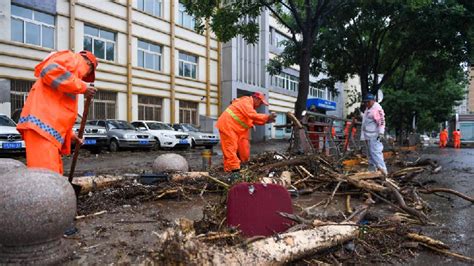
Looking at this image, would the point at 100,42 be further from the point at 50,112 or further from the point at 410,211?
the point at 410,211

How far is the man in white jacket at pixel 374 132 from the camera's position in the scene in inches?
337

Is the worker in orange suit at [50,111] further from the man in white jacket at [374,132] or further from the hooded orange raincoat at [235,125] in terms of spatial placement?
the man in white jacket at [374,132]

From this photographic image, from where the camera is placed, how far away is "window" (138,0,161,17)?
85.2ft

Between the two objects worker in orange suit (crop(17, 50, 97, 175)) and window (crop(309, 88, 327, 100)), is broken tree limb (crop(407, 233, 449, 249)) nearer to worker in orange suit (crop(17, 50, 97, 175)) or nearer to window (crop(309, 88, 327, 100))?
worker in orange suit (crop(17, 50, 97, 175))

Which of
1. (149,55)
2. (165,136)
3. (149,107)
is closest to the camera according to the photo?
(165,136)

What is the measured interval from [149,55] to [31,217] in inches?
960

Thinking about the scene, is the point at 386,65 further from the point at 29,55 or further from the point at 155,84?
the point at 29,55

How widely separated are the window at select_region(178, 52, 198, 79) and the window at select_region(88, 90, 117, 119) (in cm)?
618

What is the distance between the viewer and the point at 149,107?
2623 cm

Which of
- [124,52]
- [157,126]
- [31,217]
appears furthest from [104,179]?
[124,52]

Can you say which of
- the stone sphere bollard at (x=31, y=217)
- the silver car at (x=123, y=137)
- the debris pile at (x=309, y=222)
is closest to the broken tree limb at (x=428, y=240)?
the debris pile at (x=309, y=222)

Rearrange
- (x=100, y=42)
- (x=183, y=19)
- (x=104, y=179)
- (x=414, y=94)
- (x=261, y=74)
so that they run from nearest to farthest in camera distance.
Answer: (x=104, y=179) → (x=100, y=42) → (x=414, y=94) → (x=183, y=19) → (x=261, y=74)

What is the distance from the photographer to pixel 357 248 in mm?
3682

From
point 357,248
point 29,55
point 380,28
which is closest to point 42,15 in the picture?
point 29,55
